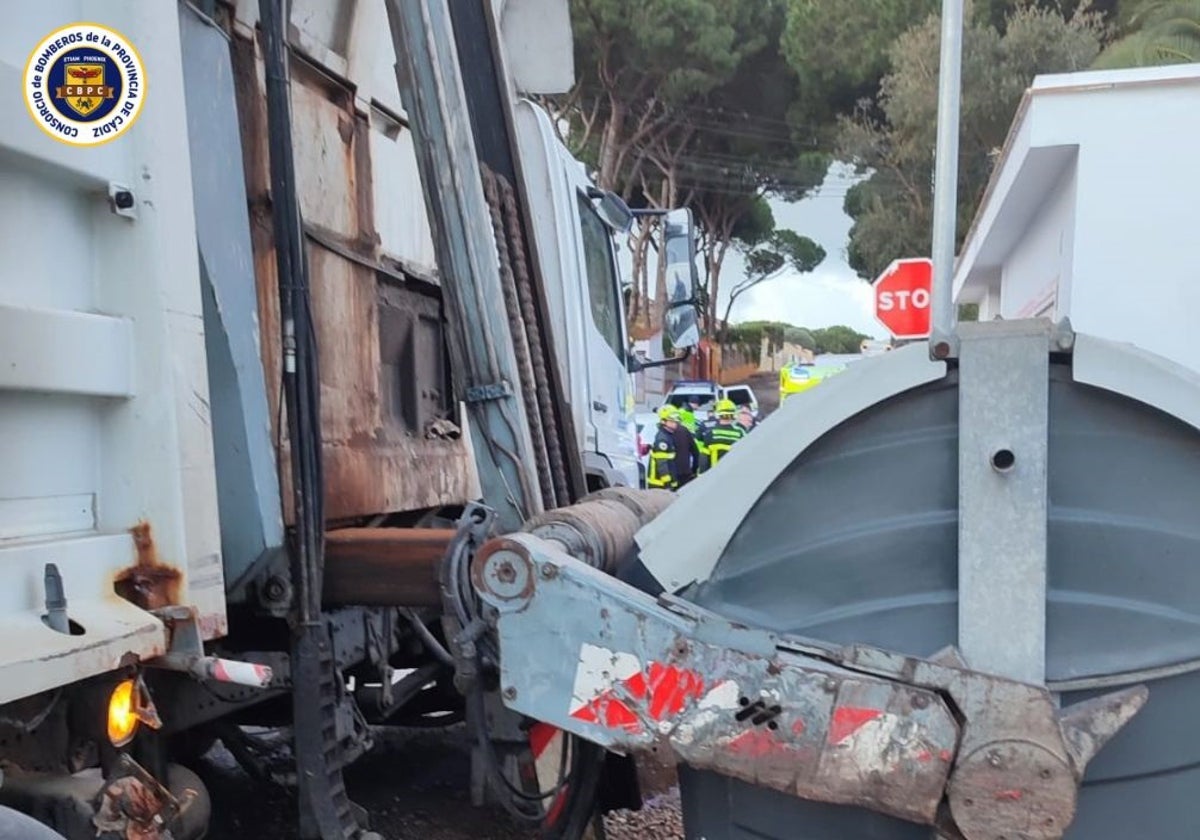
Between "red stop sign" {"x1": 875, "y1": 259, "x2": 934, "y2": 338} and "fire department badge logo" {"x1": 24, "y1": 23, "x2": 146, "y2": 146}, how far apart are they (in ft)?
23.9

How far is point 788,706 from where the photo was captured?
163 cm

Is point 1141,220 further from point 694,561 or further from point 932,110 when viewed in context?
point 932,110

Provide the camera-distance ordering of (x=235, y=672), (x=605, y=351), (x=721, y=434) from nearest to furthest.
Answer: (x=235, y=672) < (x=605, y=351) < (x=721, y=434)

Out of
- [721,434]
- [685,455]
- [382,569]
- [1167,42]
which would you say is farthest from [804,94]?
[382,569]

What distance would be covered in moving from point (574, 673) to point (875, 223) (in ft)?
78.2

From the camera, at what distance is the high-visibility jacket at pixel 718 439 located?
11.7 meters

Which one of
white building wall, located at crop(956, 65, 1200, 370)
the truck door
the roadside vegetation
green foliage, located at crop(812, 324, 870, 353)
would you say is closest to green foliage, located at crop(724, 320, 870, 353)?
green foliage, located at crop(812, 324, 870, 353)

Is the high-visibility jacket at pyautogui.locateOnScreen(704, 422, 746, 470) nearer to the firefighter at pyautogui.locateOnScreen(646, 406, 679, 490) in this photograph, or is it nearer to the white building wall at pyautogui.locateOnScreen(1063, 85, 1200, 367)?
the firefighter at pyautogui.locateOnScreen(646, 406, 679, 490)

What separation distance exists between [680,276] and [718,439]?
7224 mm

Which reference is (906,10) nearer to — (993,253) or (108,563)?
(993,253)

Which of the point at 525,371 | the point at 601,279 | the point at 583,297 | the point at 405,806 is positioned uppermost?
the point at 601,279

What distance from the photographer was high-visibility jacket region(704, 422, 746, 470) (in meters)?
11.7

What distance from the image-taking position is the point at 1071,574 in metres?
1.70

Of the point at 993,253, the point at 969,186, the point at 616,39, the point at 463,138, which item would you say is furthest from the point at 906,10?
the point at 463,138
